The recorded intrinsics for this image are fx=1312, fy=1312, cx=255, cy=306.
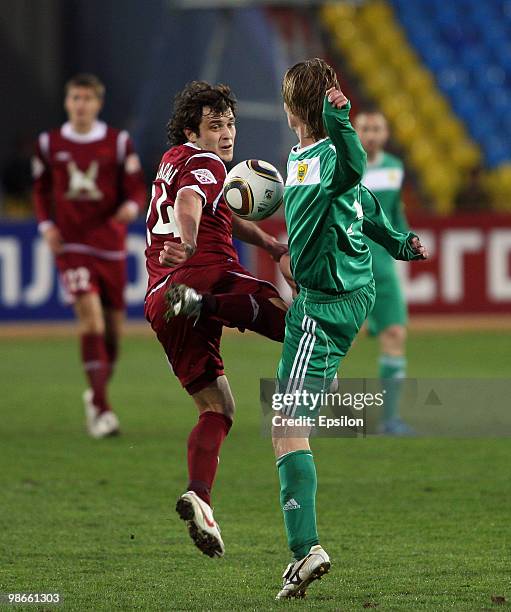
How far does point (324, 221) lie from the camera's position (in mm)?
4789

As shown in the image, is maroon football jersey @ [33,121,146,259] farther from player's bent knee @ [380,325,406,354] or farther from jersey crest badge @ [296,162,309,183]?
jersey crest badge @ [296,162,309,183]

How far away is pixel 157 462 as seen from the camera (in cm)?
793

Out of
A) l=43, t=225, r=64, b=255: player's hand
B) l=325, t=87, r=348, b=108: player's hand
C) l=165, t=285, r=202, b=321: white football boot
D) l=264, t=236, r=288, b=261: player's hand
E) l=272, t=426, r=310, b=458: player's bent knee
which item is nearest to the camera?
l=325, t=87, r=348, b=108: player's hand

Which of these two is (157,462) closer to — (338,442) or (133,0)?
(338,442)

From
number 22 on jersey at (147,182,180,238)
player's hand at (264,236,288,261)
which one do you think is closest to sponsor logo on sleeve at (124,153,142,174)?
player's hand at (264,236,288,261)

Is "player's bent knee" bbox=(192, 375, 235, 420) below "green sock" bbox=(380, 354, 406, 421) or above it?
above

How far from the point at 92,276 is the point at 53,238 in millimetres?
373

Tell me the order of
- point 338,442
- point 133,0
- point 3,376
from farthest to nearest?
point 133,0 → point 3,376 → point 338,442

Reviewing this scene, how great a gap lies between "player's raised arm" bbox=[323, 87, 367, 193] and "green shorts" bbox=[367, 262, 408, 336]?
427cm

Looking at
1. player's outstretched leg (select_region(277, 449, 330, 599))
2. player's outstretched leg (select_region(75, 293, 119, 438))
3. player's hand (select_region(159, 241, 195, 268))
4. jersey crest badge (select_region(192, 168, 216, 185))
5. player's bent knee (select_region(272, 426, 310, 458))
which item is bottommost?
player's outstretched leg (select_region(75, 293, 119, 438))

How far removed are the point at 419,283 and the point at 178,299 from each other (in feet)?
37.2

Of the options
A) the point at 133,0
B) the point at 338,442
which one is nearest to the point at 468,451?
the point at 338,442

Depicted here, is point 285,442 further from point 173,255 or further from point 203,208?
point 203,208
